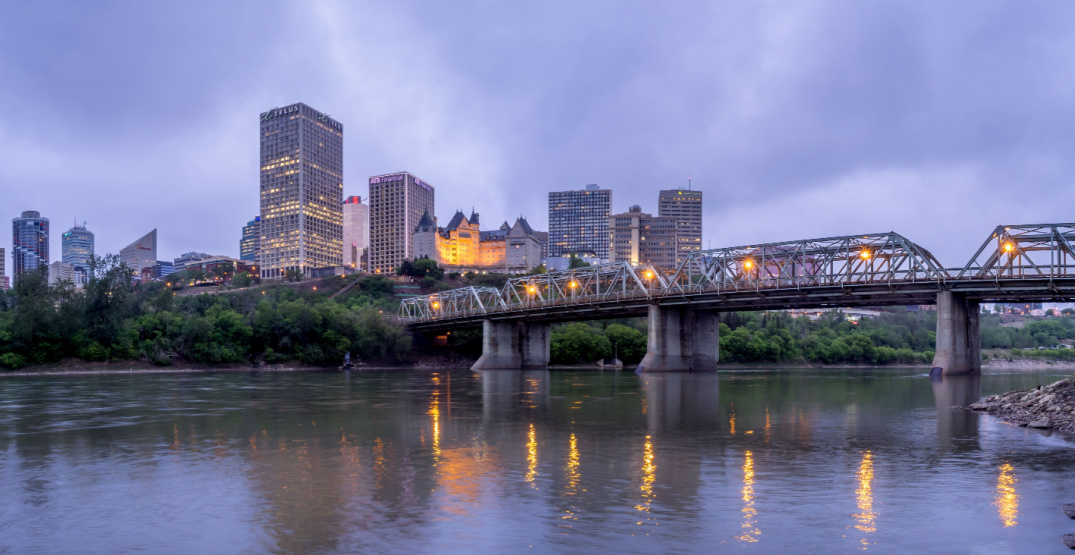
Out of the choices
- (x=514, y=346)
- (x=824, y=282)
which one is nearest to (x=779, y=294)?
(x=824, y=282)

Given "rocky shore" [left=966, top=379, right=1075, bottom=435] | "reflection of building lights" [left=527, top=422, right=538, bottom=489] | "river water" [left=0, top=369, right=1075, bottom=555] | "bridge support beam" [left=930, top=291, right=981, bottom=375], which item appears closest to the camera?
"river water" [left=0, top=369, right=1075, bottom=555]

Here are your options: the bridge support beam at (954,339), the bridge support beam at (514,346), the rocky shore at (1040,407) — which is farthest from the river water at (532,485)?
A: the bridge support beam at (514,346)

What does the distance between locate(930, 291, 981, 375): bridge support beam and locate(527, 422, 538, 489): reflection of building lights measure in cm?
6309

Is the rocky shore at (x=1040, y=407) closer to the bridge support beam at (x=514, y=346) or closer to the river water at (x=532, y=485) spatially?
the river water at (x=532, y=485)

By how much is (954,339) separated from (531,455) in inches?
2790

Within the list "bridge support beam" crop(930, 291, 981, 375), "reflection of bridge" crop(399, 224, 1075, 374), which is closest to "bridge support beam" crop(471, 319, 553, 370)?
"reflection of bridge" crop(399, 224, 1075, 374)

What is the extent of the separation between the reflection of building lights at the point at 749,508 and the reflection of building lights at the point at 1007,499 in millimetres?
4518

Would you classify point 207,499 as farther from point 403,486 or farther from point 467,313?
point 467,313

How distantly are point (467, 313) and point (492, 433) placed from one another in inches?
4130

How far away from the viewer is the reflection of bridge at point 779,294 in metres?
75.5

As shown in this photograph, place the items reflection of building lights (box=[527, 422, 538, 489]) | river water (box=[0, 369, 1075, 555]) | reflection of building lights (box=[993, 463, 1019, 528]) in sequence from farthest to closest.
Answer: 1. reflection of building lights (box=[527, 422, 538, 489])
2. reflection of building lights (box=[993, 463, 1019, 528])
3. river water (box=[0, 369, 1075, 555])

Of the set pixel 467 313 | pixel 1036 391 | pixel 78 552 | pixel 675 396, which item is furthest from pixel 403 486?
pixel 467 313

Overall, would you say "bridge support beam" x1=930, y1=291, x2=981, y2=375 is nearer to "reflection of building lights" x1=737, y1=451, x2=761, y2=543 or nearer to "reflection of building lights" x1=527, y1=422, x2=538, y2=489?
"reflection of building lights" x1=527, y1=422, x2=538, y2=489

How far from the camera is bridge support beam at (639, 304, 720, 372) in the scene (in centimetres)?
10025
